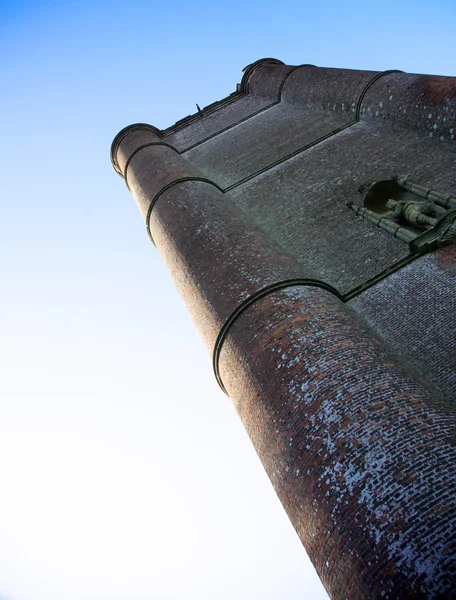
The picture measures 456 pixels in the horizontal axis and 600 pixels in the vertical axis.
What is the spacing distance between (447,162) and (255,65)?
6.97 m

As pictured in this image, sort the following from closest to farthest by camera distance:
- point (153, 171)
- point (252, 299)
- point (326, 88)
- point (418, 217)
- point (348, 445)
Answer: point (348, 445) → point (252, 299) → point (418, 217) → point (153, 171) → point (326, 88)

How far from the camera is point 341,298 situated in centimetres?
484

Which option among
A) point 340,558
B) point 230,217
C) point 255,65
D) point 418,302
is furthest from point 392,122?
point 340,558

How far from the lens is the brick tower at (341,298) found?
2553 mm

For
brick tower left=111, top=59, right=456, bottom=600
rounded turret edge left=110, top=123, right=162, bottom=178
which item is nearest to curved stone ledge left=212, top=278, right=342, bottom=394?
brick tower left=111, top=59, right=456, bottom=600

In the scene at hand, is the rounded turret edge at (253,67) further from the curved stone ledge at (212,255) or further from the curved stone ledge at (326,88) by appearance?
the curved stone ledge at (212,255)

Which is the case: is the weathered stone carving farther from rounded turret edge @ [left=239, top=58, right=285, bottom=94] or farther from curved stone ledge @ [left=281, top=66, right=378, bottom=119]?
rounded turret edge @ [left=239, top=58, right=285, bottom=94]

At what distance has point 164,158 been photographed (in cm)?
756

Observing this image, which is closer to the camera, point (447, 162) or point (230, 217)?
point (230, 217)

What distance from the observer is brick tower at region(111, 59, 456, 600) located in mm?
2553

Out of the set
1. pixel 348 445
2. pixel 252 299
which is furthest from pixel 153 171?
pixel 348 445

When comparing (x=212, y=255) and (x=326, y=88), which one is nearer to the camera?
(x=212, y=255)

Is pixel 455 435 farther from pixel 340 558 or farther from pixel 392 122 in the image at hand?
pixel 392 122

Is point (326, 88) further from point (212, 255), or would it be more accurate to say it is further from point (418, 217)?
point (212, 255)
